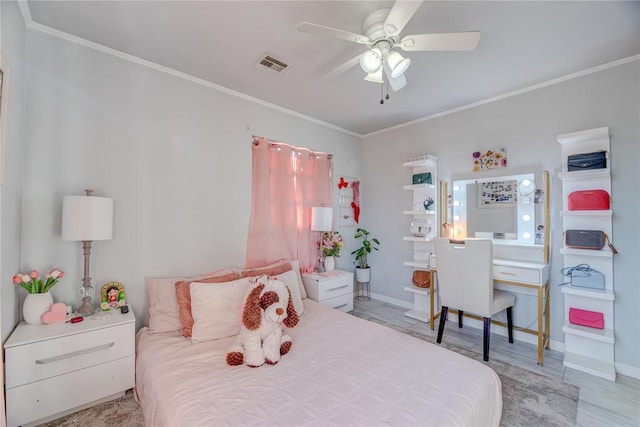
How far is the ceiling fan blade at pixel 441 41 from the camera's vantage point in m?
1.46

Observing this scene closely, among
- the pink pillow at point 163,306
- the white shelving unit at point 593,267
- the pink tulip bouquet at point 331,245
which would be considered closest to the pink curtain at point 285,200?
the pink tulip bouquet at point 331,245

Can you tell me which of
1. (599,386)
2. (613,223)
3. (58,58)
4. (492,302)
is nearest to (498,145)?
(613,223)

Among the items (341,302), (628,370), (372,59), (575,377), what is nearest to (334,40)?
(372,59)

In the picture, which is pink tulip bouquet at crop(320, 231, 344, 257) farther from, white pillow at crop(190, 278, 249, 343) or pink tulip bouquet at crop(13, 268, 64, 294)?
pink tulip bouquet at crop(13, 268, 64, 294)

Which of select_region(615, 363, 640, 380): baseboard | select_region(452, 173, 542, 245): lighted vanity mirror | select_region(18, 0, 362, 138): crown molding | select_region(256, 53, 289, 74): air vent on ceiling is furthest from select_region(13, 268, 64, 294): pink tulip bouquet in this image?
select_region(615, 363, 640, 380): baseboard

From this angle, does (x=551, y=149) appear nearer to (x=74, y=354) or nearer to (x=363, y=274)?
(x=363, y=274)

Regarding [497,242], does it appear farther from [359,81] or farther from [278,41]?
[278,41]

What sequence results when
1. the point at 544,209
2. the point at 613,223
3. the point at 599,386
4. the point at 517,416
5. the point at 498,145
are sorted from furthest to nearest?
the point at 498,145 < the point at 544,209 < the point at 613,223 < the point at 599,386 < the point at 517,416

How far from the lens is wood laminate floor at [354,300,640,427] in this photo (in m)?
1.73

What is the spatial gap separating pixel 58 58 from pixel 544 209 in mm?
4327

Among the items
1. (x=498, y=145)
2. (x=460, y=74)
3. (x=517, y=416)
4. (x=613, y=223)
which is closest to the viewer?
(x=517, y=416)

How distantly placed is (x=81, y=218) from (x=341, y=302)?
2.60m

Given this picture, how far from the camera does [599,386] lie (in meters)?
2.02

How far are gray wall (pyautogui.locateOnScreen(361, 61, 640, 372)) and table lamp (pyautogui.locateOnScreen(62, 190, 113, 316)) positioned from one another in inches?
129
